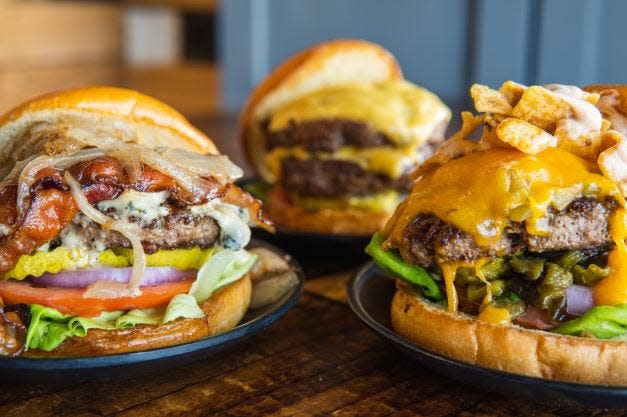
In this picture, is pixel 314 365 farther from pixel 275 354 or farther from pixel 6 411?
pixel 6 411

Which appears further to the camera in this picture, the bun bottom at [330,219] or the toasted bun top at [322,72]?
the toasted bun top at [322,72]

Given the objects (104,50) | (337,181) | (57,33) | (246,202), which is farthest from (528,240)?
(104,50)

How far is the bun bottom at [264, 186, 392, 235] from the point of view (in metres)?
3.06

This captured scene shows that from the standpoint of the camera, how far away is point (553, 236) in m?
1.70

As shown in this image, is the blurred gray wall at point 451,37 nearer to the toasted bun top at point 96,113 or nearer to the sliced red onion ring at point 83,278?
the toasted bun top at point 96,113

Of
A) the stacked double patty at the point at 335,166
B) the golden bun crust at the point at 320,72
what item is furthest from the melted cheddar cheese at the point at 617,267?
the golden bun crust at the point at 320,72

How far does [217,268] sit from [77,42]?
8976 mm

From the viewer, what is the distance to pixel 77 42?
1022 centimetres

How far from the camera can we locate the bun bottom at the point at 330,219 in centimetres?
306

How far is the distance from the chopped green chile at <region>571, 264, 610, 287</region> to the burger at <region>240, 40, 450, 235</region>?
133 centimetres

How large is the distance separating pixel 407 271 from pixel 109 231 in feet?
2.31

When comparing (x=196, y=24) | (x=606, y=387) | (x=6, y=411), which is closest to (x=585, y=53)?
(x=606, y=387)

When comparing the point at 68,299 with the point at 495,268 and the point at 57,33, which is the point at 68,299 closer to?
the point at 495,268

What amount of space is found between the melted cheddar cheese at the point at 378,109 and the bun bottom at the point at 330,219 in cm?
33
